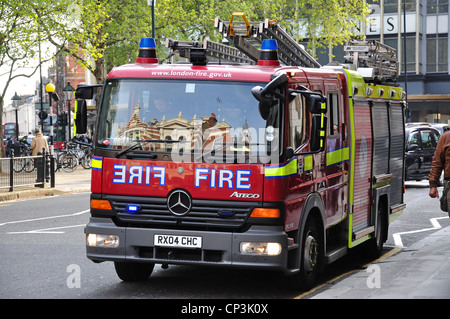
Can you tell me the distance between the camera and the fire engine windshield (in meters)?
8.25

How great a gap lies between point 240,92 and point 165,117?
2.58 feet

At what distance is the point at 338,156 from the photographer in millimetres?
9914

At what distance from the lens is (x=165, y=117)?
849 centimetres

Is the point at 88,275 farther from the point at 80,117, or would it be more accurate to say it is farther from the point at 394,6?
the point at 394,6

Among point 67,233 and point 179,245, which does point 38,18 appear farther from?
point 179,245

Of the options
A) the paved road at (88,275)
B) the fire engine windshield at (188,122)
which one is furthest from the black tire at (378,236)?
the fire engine windshield at (188,122)

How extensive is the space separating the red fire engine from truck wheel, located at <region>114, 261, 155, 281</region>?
0.01m

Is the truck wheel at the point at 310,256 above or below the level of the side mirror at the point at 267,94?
below

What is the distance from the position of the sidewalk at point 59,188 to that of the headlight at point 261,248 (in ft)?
49.7

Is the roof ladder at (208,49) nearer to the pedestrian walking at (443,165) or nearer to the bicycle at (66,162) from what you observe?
the pedestrian walking at (443,165)

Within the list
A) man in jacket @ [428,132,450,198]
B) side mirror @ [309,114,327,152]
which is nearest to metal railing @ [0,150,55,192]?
man in jacket @ [428,132,450,198]

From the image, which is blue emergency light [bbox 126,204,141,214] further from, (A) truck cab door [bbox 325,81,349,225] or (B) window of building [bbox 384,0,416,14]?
(B) window of building [bbox 384,0,416,14]

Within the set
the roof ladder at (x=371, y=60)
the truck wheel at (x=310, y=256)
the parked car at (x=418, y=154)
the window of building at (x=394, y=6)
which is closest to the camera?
the truck wheel at (x=310, y=256)

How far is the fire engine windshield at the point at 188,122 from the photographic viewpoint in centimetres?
825
